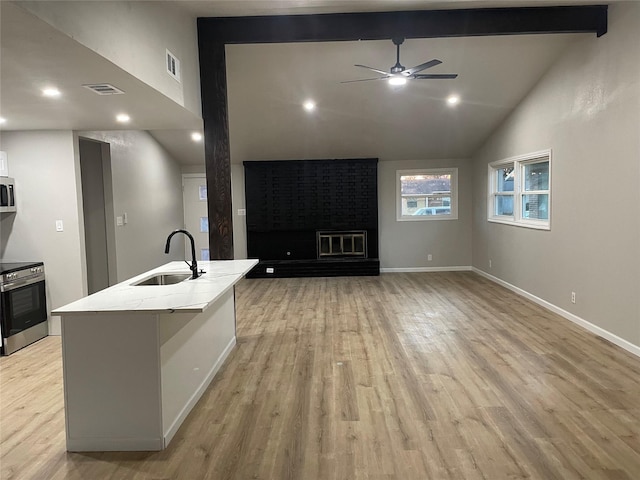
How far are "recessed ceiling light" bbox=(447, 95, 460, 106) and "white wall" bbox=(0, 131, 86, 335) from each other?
4.77 meters

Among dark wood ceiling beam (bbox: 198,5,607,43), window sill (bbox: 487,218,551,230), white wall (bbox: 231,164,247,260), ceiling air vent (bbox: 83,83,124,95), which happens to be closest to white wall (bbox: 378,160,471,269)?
window sill (bbox: 487,218,551,230)

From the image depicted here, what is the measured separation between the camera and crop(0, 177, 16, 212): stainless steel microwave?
433cm

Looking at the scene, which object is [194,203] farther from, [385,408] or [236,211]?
[385,408]

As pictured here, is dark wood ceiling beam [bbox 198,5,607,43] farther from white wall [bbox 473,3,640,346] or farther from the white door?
the white door

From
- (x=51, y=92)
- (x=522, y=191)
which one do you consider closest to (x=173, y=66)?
(x=51, y=92)

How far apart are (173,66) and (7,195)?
87.8 inches

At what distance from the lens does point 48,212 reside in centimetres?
456

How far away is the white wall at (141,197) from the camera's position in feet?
18.9

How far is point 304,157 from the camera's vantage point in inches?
325

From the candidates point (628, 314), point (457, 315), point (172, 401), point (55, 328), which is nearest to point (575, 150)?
point (628, 314)

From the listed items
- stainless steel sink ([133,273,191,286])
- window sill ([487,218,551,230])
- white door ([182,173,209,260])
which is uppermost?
white door ([182,173,209,260])

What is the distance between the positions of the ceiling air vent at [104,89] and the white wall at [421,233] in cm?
601

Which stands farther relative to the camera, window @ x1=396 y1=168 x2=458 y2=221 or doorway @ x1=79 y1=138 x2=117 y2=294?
window @ x1=396 y1=168 x2=458 y2=221

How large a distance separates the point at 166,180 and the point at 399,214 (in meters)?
4.20
